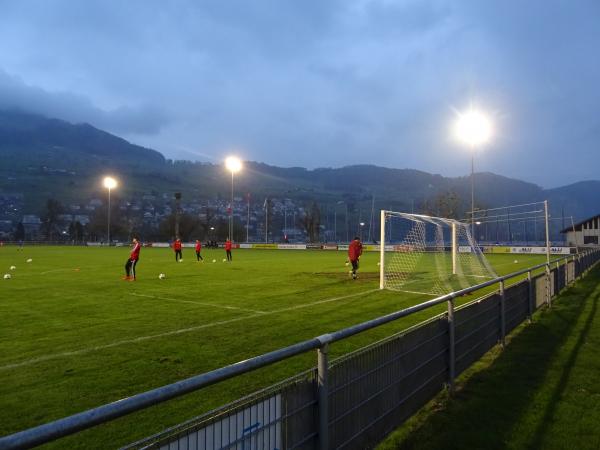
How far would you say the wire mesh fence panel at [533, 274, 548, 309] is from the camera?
1101 cm

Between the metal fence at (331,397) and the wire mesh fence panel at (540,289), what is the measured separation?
4663 mm

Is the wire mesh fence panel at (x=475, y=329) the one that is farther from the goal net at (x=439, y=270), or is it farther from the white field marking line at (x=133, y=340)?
the goal net at (x=439, y=270)

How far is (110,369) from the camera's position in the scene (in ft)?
22.2

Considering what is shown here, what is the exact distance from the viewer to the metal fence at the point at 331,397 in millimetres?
2293

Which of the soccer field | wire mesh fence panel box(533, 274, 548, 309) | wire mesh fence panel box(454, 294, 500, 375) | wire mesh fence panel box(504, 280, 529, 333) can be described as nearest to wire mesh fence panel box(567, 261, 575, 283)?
wire mesh fence panel box(533, 274, 548, 309)

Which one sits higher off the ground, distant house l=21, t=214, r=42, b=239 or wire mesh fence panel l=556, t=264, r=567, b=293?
distant house l=21, t=214, r=42, b=239

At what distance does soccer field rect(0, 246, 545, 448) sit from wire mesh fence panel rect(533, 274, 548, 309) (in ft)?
7.43

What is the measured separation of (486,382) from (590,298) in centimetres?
976

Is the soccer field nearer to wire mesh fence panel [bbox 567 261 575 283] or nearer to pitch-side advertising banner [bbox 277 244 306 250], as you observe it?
wire mesh fence panel [bbox 567 261 575 283]

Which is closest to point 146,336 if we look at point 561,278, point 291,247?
point 561,278

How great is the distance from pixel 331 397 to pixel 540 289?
968cm

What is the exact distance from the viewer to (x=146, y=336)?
899 cm

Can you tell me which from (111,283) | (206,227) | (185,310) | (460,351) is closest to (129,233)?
(206,227)

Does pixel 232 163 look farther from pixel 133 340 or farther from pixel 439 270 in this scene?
pixel 133 340
